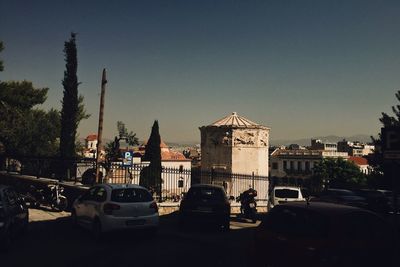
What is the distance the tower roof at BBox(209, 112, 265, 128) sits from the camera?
28500 mm

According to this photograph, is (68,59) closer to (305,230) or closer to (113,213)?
(113,213)

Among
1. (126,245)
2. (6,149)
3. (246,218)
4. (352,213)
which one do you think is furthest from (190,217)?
(6,149)

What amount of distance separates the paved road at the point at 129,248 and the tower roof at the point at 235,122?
51.9 ft

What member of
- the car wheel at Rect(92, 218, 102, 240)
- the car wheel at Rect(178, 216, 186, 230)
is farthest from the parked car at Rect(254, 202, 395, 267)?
the car wheel at Rect(178, 216, 186, 230)

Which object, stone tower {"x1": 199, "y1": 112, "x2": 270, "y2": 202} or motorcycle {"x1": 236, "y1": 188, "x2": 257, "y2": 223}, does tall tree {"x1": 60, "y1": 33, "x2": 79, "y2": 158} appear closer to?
stone tower {"x1": 199, "y1": 112, "x2": 270, "y2": 202}

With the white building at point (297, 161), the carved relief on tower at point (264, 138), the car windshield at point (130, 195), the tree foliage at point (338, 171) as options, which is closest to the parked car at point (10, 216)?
the car windshield at point (130, 195)

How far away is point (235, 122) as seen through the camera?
2905 cm

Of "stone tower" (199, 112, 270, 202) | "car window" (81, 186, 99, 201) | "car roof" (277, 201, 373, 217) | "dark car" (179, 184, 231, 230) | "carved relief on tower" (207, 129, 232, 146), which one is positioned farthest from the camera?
"carved relief on tower" (207, 129, 232, 146)

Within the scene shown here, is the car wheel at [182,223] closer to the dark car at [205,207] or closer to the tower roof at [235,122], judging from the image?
the dark car at [205,207]

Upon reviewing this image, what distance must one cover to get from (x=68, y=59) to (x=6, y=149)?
36.2 feet

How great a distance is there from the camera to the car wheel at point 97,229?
10.4 m

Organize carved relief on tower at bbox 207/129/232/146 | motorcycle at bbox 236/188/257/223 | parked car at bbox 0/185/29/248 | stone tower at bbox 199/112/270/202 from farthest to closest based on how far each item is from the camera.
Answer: carved relief on tower at bbox 207/129/232/146 → stone tower at bbox 199/112/270/202 → motorcycle at bbox 236/188/257/223 → parked car at bbox 0/185/29/248

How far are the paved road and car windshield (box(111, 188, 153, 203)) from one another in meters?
0.93

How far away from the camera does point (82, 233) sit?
11.7 metres
